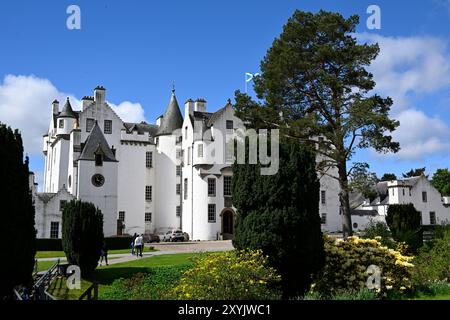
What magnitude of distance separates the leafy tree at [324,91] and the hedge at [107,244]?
15829 millimetres

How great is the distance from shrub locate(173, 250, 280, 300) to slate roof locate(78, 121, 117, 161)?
32.4 meters

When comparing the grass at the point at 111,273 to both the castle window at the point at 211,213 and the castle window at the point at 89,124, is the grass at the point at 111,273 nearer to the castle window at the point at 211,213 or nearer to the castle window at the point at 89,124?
the castle window at the point at 211,213

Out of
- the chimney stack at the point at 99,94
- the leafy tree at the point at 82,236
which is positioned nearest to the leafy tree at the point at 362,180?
the leafy tree at the point at 82,236

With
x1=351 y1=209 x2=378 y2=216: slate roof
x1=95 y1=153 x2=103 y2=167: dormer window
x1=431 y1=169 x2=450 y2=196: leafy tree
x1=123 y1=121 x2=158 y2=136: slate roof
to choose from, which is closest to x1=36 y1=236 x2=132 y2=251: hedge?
x1=95 y1=153 x2=103 y2=167: dormer window

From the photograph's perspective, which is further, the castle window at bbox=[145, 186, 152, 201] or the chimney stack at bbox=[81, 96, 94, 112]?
A: the castle window at bbox=[145, 186, 152, 201]

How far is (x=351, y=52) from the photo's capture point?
2992 centimetres

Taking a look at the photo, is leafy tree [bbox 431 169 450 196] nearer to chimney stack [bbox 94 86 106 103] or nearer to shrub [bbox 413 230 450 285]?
chimney stack [bbox 94 86 106 103]

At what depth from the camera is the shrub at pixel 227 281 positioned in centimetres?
1141

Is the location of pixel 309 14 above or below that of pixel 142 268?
above

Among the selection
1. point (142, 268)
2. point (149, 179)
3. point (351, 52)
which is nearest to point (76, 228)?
point (142, 268)

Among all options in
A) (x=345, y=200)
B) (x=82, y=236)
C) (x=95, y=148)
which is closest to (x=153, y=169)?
(x=95, y=148)

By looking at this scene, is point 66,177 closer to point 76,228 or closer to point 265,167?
point 76,228

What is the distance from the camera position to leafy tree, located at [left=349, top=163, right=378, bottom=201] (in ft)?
90.5
